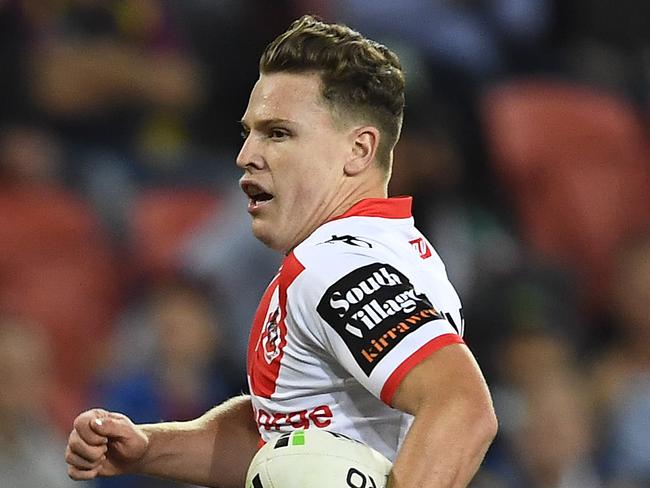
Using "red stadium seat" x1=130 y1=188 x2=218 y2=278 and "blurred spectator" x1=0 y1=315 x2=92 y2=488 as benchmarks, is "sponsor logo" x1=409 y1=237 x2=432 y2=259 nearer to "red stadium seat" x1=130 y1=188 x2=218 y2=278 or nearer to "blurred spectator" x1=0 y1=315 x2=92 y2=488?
"blurred spectator" x1=0 y1=315 x2=92 y2=488

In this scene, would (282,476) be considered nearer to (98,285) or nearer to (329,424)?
(329,424)

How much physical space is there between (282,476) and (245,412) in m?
0.83

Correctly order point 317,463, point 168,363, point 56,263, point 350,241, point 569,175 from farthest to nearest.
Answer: point 569,175, point 56,263, point 168,363, point 350,241, point 317,463

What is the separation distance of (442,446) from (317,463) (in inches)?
10.9

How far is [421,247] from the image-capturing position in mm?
2930

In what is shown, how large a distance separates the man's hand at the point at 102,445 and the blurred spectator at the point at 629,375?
3.46 m

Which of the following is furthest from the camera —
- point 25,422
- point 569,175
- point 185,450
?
point 569,175

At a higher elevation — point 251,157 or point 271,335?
point 251,157

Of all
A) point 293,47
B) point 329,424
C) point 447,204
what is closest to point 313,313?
point 329,424

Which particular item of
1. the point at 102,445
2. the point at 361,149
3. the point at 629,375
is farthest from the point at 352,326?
the point at 629,375

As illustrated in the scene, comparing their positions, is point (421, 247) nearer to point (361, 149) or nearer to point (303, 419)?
point (361, 149)

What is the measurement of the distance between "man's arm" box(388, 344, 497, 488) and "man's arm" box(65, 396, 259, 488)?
0.90m

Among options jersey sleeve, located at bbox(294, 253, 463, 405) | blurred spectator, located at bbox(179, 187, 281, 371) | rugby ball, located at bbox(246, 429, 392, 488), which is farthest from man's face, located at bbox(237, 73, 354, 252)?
blurred spectator, located at bbox(179, 187, 281, 371)

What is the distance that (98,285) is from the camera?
6.46 meters
